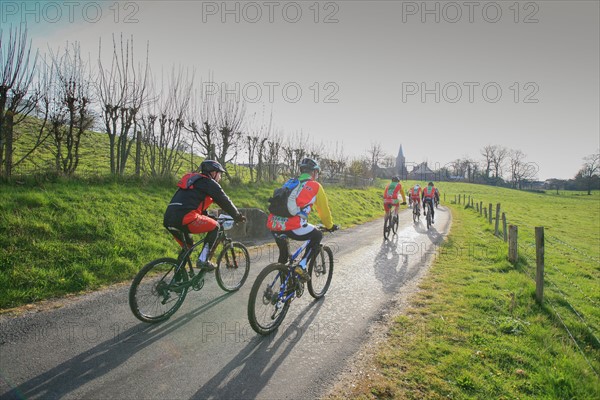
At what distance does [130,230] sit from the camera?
7.77m

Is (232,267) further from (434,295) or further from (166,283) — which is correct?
(434,295)

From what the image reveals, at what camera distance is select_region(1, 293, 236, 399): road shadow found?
9.06 ft

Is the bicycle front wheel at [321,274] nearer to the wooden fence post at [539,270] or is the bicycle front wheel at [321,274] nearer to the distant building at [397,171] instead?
the wooden fence post at [539,270]

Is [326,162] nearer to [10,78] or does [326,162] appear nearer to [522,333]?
[10,78]

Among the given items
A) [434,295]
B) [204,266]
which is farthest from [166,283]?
[434,295]

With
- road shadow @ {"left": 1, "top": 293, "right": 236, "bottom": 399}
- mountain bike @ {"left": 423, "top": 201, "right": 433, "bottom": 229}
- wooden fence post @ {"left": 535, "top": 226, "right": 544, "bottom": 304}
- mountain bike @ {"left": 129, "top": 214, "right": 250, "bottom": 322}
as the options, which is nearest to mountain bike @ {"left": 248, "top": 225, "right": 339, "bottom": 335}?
road shadow @ {"left": 1, "top": 293, "right": 236, "bottom": 399}

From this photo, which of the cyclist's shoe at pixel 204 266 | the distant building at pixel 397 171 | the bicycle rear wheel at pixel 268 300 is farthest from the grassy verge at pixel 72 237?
the distant building at pixel 397 171

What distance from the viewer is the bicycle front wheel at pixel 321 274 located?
17.1 feet

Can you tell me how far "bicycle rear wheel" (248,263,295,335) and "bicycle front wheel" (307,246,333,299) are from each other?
3.00 feet

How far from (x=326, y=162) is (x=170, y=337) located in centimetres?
2935

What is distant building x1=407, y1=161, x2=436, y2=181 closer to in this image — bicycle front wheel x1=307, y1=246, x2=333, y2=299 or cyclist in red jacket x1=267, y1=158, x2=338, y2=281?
bicycle front wheel x1=307, y1=246, x2=333, y2=299

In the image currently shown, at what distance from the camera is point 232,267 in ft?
18.5

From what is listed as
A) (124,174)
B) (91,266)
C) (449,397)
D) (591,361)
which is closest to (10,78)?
(124,174)

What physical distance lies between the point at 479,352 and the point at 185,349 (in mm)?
3518
